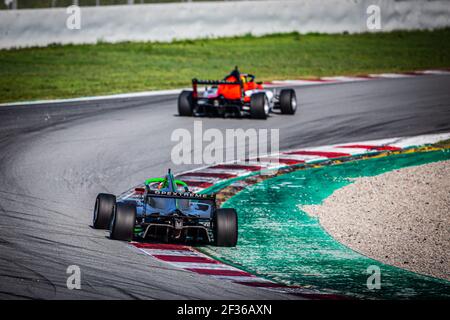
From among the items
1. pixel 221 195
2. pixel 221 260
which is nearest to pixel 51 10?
pixel 221 195

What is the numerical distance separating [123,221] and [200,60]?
67.1 ft

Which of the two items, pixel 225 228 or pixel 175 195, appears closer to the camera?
pixel 225 228

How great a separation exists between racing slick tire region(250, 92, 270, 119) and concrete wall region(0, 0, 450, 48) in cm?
1097

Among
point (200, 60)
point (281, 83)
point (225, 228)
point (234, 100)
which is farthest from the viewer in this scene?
point (200, 60)

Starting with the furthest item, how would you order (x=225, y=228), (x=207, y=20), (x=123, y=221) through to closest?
1. (x=207, y=20)
2. (x=225, y=228)
3. (x=123, y=221)

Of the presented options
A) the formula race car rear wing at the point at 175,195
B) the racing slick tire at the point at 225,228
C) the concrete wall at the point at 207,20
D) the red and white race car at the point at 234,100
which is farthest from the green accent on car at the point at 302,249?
the concrete wall at the point at 207,20

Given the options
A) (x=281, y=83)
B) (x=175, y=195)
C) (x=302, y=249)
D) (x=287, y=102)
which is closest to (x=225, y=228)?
(x=175, y=195)

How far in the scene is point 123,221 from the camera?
1091 cm

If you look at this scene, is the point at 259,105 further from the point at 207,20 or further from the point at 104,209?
the point at 207,20

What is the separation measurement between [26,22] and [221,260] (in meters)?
20.4

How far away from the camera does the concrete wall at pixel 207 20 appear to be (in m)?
29.5

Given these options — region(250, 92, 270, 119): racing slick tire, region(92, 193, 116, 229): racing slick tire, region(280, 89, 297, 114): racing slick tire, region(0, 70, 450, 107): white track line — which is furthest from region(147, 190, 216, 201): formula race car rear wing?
region(0, 70, 450, 107): white track line

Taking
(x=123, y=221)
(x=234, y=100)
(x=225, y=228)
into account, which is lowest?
(x=225, y=228)

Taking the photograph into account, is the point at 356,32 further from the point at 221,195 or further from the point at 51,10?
the point at 221,195
